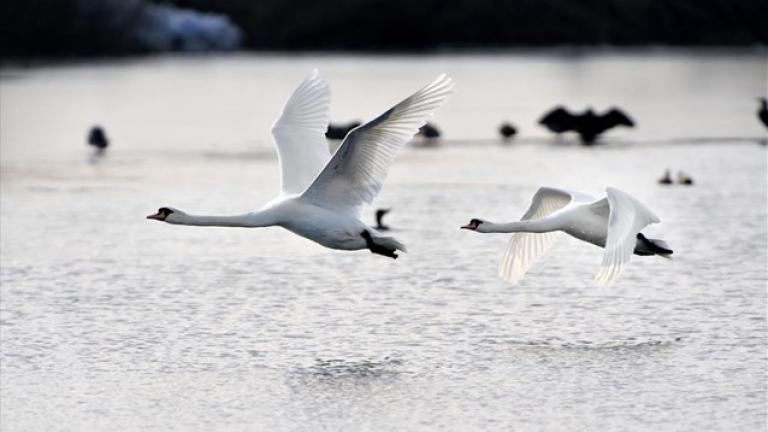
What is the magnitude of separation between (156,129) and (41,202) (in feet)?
48.6

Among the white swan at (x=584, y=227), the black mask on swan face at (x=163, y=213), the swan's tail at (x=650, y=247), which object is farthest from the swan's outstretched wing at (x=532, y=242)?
the black mask on swan face at (x=163, y=213)

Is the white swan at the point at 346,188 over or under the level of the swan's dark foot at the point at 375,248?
over

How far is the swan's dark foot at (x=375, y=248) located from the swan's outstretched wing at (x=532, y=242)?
4.84ft

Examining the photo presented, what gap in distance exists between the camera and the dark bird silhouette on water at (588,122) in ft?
97.5

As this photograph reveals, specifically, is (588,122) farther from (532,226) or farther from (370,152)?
(370,152)

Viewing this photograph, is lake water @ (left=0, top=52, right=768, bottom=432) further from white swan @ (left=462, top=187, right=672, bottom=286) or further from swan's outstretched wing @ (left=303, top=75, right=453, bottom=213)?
swan's outstretched wing @ (left=303, top=75, right=453, bottom=213)

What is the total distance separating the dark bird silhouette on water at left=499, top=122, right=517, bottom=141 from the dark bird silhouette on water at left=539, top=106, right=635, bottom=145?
A: 0.64 metres

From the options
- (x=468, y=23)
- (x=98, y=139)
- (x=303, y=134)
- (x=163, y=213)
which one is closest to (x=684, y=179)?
(x=303, y=134)

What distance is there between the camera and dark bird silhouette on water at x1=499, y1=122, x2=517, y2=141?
3009cm

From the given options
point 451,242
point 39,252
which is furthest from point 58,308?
point 451,242

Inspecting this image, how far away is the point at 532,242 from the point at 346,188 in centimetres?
183

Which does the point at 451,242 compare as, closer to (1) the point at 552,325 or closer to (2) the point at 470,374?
(1) the point at 552,325

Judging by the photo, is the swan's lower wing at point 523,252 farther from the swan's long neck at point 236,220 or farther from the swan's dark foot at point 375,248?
the swan's long neck at point 236,220

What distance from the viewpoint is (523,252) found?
12.5 meters
